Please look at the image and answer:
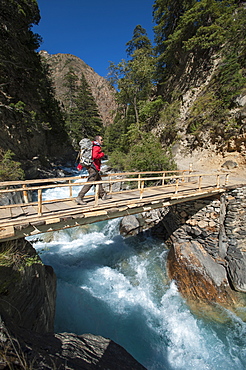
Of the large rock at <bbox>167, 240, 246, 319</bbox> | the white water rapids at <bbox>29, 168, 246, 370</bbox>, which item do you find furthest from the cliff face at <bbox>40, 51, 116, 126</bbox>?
the large rock at <bbox>167, 240, 246, 319</bbox>

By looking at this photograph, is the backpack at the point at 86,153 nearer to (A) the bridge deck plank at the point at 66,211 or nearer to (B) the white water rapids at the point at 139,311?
(A) the bridge deck plank at the point at 66,211

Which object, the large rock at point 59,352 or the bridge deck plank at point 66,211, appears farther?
the bridge deck plank at point 66,211

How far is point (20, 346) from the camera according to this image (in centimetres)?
228

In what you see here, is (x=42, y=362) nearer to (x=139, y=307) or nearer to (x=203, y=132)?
(x=139, y=307)

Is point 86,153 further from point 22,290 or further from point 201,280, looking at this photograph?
point 201,280

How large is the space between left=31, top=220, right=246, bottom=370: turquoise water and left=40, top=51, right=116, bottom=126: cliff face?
83966 millimetres

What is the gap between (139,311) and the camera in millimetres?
6098

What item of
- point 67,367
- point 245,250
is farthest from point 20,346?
point 245,250

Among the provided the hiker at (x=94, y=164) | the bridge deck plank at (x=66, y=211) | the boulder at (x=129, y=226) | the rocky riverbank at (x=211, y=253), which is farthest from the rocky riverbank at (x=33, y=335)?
the boulder at (x=129, y=226)

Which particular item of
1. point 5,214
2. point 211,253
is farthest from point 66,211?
point 211,253

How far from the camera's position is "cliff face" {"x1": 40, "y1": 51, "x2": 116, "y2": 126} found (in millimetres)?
88375

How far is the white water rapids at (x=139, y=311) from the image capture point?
492cm

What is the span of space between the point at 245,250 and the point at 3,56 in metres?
21.3

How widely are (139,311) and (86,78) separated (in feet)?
399
